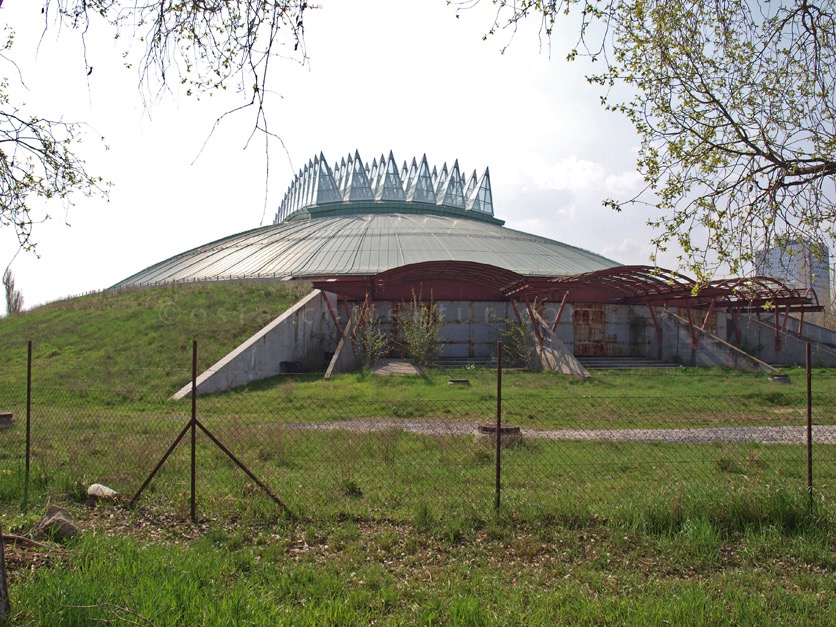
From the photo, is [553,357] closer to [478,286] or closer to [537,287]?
[537,287]

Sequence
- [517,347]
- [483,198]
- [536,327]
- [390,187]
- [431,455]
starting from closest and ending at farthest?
[431,455], [517,347], [536,327], [390,187], [483,198]

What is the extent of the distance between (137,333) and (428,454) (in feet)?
61.6

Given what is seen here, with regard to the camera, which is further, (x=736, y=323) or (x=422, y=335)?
(x=736, y=323)

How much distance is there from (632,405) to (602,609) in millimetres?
12171

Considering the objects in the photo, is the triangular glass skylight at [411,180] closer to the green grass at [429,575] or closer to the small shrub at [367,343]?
the small shrub at [367,343]

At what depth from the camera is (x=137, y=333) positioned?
25.3m

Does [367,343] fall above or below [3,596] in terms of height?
above

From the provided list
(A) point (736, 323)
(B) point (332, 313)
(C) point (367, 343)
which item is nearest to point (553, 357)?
(C) point (367, 343)

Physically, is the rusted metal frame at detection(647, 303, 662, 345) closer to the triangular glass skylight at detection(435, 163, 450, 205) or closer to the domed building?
the domed building

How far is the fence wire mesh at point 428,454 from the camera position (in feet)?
25.1

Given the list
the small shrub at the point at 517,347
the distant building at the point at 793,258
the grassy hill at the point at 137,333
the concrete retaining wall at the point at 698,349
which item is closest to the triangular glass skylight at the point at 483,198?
the concrete retaining wall at the point at 698,349

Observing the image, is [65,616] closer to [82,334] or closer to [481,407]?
[481,407]

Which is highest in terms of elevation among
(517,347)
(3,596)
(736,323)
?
(736,323)

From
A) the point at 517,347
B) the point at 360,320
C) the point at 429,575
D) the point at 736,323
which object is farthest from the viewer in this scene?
A: the point at 736,323
